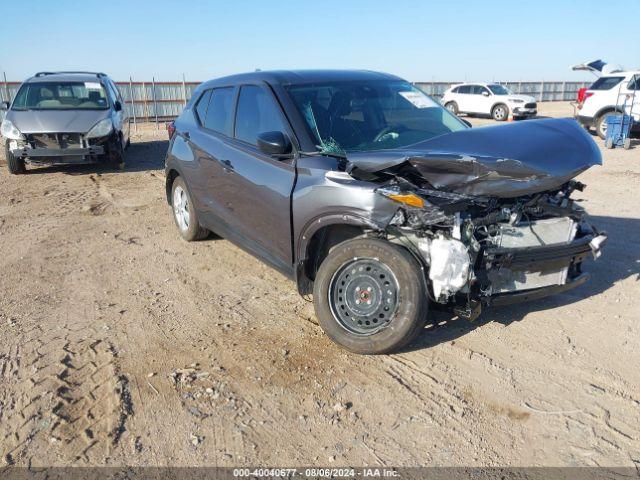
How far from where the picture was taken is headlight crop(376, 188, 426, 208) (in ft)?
10.8

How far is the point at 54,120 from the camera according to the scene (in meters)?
10.2

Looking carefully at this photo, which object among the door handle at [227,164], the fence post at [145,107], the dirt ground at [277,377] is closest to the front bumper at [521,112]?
the fence post at [145,107]

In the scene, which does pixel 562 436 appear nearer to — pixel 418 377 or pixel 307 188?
pixel 418 377

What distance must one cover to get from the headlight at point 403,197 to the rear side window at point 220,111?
2121 mm

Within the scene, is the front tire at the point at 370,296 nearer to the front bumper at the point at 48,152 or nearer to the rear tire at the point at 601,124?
the front bumper at the point at 48,152

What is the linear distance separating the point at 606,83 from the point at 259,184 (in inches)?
596

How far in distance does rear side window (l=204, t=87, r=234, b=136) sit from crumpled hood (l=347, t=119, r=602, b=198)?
69.4 inches

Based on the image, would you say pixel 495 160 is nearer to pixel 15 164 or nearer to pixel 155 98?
pixel 15 164

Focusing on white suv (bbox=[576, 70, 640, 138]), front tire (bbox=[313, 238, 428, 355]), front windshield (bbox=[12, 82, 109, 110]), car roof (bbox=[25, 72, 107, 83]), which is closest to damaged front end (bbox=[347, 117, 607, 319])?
front tire (bbox=[313, 238, 428, 355])

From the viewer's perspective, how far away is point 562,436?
284cm

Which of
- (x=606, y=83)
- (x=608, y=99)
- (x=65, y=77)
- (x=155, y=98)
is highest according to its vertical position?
(x=65, y=77)

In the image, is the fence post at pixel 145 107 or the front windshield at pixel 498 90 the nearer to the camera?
the fence post at pixel 145 107

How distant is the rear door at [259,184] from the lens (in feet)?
13.5

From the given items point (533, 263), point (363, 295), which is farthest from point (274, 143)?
point (533, 263)
